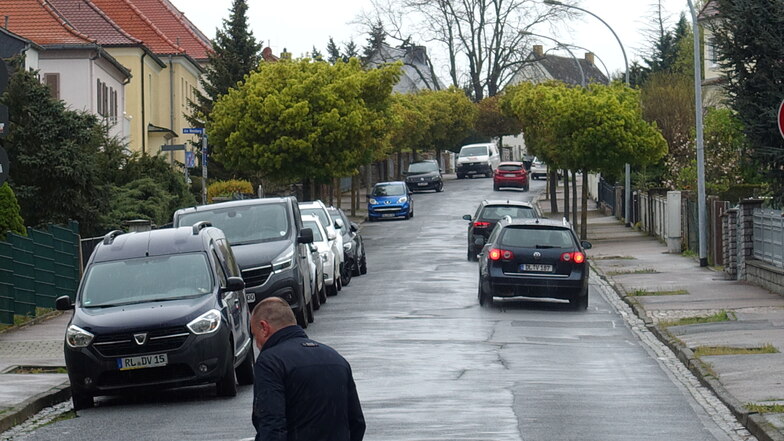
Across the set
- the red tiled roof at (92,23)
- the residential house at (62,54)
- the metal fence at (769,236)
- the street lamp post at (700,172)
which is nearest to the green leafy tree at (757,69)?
the metal fence at (769,236)

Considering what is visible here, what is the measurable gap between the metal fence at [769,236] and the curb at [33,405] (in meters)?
15.5

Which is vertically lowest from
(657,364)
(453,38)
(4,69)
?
(657,364)

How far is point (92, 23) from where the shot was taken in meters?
63.7

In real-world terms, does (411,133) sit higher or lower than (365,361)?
higher

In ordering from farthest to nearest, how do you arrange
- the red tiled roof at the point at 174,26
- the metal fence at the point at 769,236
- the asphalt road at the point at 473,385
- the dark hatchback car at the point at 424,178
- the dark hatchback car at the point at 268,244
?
the red tiled roof at the point at 174,26
the dark hatchback car at the point at 424,178
the metal fence at the point at 769,236
the dark hatchback car at the point at 268,244
the asphalt road at the point at 473,385

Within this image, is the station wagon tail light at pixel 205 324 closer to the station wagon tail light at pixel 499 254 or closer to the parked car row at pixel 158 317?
the parked car row at pixel 158 317

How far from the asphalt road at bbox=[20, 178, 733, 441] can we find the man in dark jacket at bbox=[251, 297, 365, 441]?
4597 mm

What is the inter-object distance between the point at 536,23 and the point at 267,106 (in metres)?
40.3

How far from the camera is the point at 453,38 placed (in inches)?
3474

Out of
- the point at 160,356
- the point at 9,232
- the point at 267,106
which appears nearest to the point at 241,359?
the point at 160,356

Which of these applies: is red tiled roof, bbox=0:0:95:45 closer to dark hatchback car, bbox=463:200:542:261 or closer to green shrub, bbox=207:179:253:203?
green shrub, bbox=207:179:253:203

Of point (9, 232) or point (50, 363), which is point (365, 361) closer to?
point (50, 363)

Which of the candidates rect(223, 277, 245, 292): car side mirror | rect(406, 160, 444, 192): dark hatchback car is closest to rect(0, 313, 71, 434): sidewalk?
rect(223, 277, 245, 292): car side mirror

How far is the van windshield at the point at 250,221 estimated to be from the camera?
75.5 ft
